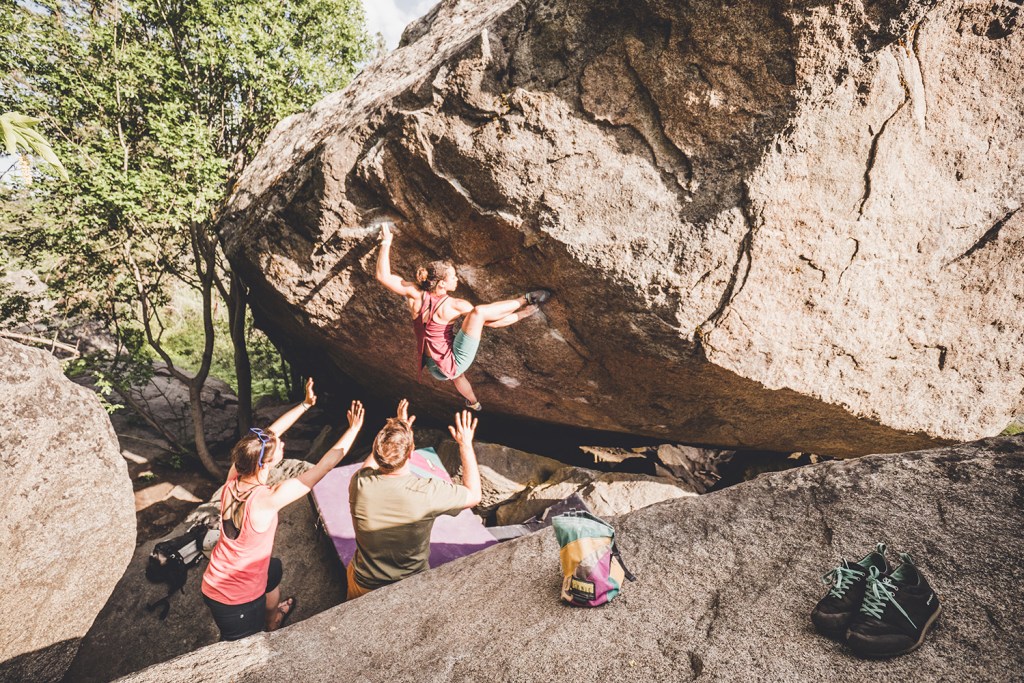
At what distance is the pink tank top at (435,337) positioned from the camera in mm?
4469

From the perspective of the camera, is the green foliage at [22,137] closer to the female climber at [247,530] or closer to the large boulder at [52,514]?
the female climber at [247,530]

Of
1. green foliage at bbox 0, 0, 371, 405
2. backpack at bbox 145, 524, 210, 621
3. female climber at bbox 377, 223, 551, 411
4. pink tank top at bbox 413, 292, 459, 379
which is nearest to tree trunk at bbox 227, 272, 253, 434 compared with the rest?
green foliage at bbox 0, 0, 371, 405

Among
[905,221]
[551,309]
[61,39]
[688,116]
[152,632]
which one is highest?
[61,39]

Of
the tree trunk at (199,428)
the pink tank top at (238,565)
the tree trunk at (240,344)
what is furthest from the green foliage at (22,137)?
the tree trunk at (199,428)

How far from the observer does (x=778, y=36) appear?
3.12m

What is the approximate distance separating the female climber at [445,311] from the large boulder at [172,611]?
275 cm

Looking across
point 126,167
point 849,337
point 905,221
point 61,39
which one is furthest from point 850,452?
point 61,39

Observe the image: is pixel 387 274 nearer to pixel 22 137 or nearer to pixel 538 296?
pixel 538 296

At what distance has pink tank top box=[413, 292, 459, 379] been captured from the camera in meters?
4.47

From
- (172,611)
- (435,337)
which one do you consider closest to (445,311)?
(435,337)

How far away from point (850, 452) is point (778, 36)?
4.73 meters

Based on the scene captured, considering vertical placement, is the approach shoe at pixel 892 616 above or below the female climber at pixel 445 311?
below

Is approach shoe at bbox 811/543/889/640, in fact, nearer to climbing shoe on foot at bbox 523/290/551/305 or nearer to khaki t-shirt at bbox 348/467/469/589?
khaki t-shirt at bbox 348/467/469/589

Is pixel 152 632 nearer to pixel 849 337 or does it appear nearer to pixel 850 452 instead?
pixel 849 337
